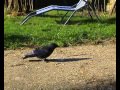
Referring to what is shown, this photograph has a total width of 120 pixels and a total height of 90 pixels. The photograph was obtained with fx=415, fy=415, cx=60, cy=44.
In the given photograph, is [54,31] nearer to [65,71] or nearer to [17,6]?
[17,6]

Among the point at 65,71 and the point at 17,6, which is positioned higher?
the point at 65,71

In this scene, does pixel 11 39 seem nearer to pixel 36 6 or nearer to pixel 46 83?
pixel 46 83

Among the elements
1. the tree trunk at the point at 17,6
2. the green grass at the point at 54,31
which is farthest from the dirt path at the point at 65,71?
the tree trunk at the point at 17,6

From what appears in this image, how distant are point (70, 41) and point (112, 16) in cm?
451

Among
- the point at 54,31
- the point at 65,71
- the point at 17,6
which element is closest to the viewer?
the point at 65,71

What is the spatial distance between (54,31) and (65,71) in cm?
412

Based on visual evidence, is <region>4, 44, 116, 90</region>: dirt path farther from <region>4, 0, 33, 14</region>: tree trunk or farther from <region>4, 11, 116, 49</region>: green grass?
<region>4, 0, 33, 14</region>: tree trunk

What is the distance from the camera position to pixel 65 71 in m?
5.75

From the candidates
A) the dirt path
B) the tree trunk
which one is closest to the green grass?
the tree trunk

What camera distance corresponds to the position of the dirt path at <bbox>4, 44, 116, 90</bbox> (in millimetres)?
5000

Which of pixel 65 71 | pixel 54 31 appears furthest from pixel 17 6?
pixel 65 71

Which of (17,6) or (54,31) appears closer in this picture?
(54,31)

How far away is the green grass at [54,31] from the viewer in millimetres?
8404

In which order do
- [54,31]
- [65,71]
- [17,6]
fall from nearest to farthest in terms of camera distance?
[65,71] → [54,31] → [17,6]
